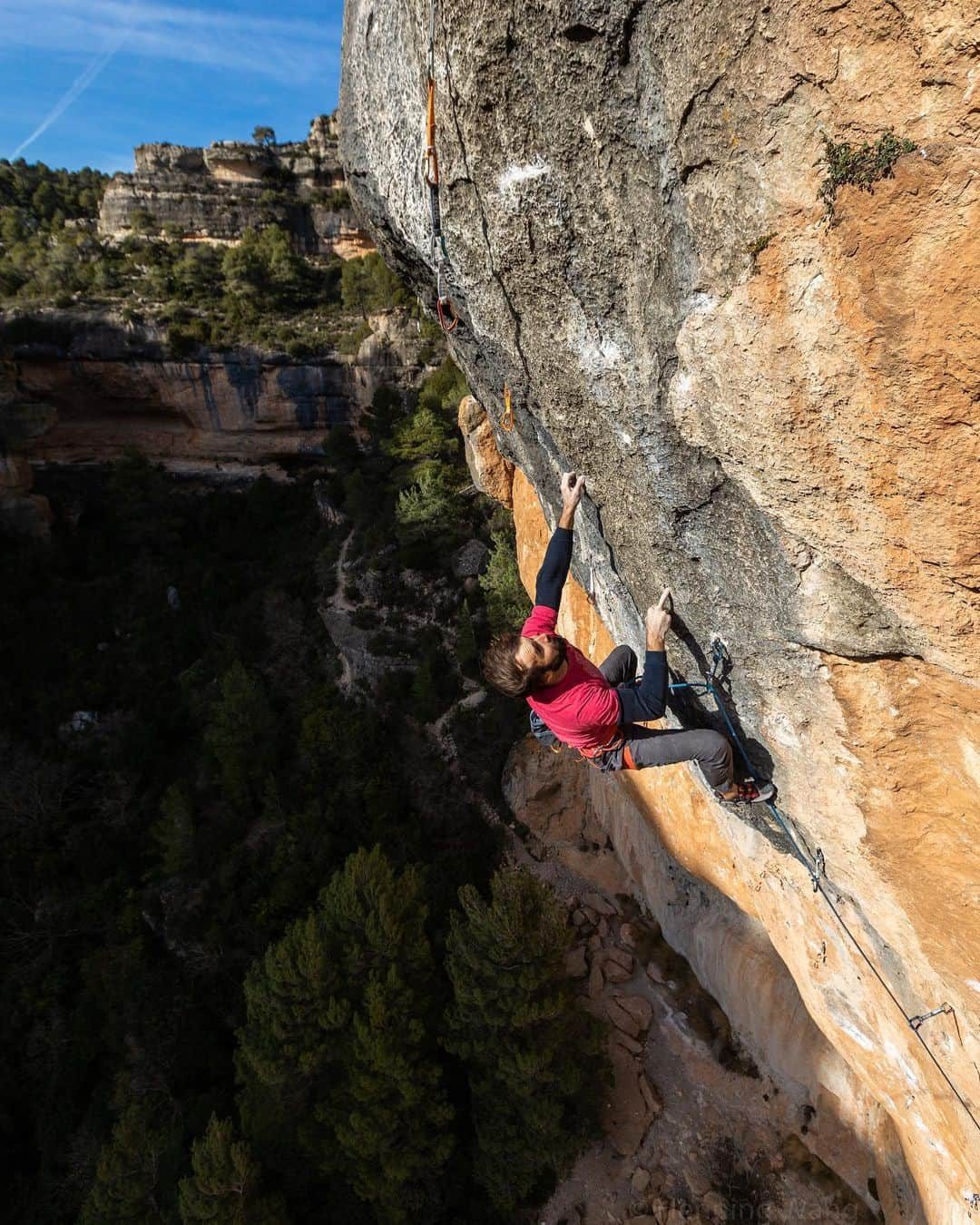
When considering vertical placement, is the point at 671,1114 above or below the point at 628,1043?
below

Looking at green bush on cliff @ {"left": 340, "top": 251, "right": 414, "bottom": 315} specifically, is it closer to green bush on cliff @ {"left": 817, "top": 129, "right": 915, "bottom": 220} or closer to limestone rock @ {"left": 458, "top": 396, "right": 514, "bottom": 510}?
limestone rock @ {"left": 458, "top": 396, "right": 514, "bottom": 510}

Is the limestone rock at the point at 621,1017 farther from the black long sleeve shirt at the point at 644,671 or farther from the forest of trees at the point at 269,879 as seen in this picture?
the black long sleeve shirt at the point at 644,671

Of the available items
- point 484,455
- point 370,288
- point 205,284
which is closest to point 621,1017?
point 484,455

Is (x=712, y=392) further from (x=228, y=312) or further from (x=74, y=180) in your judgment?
(x=74, y=180)

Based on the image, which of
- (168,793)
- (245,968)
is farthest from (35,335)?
(245,968)

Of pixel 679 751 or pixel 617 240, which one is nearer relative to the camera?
pixel 617 240

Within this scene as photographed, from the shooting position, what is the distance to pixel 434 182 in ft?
12.6

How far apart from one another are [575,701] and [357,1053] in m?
8.45

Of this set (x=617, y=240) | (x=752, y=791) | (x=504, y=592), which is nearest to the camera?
(x=617, y=240)

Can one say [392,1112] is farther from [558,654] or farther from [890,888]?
[558,654]

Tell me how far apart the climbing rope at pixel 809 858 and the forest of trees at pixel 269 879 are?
217 inches

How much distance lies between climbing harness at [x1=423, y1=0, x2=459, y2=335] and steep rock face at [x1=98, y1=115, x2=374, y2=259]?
88.1 feet

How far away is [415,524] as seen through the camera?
57.2ft

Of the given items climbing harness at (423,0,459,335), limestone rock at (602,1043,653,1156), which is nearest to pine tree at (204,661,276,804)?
limestone rock at (602,1043,653,1156)
